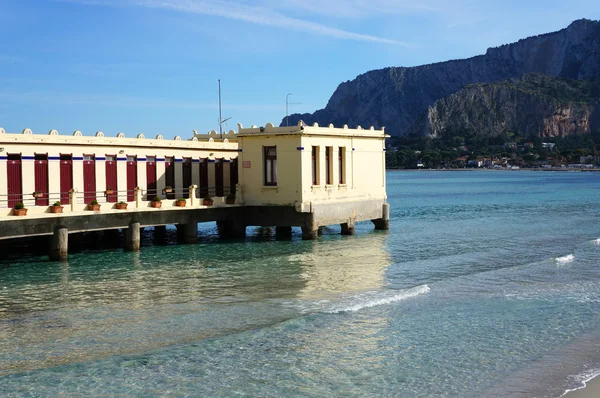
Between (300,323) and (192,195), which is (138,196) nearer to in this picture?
(192,195)

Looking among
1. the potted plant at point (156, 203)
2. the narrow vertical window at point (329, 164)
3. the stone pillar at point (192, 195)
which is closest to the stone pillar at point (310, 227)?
the narrow vertical window at point (329, 164)

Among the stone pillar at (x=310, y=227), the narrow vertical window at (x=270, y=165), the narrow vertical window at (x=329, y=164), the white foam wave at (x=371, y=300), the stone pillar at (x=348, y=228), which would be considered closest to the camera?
the white foam wave at (x=371, y=300)

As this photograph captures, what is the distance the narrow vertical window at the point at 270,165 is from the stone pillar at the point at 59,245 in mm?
12630

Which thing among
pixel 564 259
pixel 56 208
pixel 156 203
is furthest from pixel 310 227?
pixel 56 208

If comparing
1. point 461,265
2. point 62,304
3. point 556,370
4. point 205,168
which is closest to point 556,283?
point 461,265

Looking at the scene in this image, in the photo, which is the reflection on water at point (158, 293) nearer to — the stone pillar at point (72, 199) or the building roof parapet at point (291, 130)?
the stone pillar at point (72, 199)

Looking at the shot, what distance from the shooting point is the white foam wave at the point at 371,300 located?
24.9 m

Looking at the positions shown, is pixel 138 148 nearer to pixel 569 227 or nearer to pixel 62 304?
pixel 62 304

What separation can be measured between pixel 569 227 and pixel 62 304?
4262 centimetres

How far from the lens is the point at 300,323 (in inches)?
900

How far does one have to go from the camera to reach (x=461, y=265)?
1411 inches

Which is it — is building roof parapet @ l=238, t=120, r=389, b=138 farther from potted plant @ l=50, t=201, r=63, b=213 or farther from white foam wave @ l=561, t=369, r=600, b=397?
white foam wave @ l=561, t=369, r=600, b=397

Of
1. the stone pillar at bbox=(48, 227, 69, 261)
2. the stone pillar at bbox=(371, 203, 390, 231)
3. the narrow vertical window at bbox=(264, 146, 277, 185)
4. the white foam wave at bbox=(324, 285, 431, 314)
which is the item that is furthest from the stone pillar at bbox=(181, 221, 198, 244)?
the white foam wave at bbox=(324, 285, 431, 314)

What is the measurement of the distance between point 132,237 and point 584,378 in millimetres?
27078
